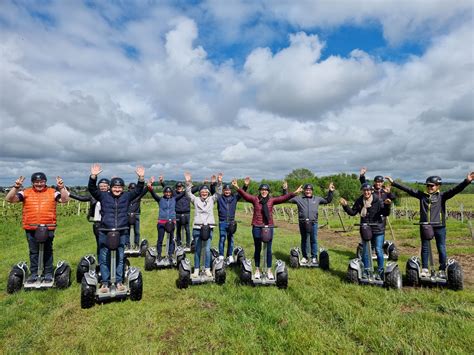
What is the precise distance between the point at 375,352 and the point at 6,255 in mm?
13445

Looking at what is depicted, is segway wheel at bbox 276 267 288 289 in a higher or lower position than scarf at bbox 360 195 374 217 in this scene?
lower

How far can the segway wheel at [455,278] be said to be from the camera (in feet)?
21.8

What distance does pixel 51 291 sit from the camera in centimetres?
689

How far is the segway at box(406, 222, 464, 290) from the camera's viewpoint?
21.9ft

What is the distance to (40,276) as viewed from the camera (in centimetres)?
707

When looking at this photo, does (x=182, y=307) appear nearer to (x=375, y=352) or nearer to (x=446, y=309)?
(x=375, y=352)

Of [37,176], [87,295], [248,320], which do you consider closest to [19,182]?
[37,176]

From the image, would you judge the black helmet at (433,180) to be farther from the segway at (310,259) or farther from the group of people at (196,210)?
the segway at (310,259)

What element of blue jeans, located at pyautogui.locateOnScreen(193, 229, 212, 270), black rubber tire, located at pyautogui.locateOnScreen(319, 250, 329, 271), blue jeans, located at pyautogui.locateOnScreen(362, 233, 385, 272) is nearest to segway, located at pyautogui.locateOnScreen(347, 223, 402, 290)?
blue jeans, located at pyautogui.locateOnScreen(362, 233, 385, 272)

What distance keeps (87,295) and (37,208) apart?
2.63 metres

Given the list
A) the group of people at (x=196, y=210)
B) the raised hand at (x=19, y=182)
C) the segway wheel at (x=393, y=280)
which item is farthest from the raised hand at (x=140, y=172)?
the segway wheel at (x=393, y=280)

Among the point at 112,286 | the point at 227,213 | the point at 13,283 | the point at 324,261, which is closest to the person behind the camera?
the point at 112,286

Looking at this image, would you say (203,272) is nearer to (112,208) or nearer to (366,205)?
(112,208)

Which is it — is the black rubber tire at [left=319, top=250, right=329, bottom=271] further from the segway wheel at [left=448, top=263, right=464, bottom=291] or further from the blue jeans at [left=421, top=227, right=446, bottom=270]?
the segway wheel at [left=448, top=263, right=464, bottom=291]
